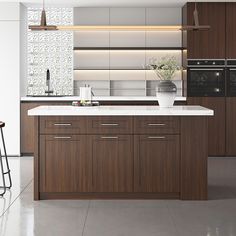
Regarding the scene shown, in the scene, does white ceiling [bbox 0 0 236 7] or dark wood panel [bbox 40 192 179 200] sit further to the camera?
white ceiling [bbox 0 0 236 7]

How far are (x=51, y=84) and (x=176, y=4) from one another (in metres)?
2.71

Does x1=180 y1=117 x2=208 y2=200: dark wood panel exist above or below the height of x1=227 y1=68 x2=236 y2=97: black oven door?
below

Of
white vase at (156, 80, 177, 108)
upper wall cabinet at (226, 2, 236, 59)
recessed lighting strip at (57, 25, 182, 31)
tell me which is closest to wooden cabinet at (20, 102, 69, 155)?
recessed lighting strip at (57, 25, 182, 31)

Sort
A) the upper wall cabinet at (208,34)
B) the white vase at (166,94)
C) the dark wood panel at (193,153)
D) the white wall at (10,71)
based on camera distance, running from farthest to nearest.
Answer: the white wall at (10,71) < the upper wall cabinet at (208,34) < the white vase at (166,94) < the dark wood panel at (193,153)

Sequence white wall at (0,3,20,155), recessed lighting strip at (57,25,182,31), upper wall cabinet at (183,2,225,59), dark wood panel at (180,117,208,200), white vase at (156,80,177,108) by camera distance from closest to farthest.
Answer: dark wood panel at (180,117,208,200) < white vase at (156,80,177,108) < recessed lighting strip at (57,25,182,31) < upper wall cabinet at (183,2,225,59) < white wall at (0,3,20,155)

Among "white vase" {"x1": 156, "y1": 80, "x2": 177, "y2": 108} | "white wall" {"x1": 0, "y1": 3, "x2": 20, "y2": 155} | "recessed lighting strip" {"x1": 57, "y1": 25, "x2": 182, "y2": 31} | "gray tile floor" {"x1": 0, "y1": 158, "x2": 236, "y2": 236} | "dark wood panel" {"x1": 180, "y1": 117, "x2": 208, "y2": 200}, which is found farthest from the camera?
"white wall" {"x1": 0, "y1": 3, "x2": 20, "y2": 155}

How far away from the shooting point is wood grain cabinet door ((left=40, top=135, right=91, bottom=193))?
6031mm

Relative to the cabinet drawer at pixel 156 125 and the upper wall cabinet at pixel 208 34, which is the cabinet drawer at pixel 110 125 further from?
the upper wall cabinet at pixel 208 34

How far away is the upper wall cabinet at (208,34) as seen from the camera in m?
9.62

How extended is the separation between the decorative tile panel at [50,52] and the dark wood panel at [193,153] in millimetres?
4841

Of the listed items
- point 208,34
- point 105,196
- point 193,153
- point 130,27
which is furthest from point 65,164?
point 208,34

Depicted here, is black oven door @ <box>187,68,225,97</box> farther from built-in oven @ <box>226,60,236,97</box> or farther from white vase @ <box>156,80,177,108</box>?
white vase @ <box>156,80,177,108</box>

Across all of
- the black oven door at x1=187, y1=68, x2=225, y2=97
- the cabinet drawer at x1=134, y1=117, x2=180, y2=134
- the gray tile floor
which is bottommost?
the gray tile floor

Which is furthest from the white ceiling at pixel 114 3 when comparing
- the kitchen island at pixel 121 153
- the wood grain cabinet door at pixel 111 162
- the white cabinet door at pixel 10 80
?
the wood grain cabinet door at pixel 111 162
